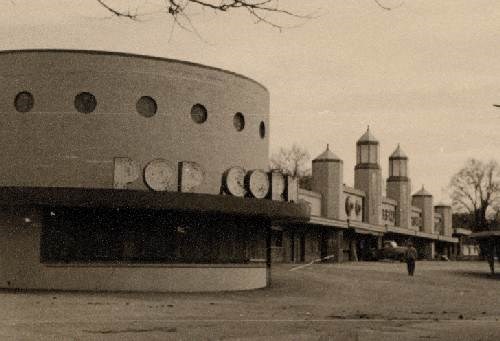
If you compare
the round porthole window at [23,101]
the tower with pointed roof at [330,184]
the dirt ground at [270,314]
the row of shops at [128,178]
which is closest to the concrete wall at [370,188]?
the tower with pointed roof at [330,184]

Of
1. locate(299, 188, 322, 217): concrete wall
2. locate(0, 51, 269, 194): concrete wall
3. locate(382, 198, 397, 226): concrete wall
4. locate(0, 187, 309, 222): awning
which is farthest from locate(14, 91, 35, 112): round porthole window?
locate(382, 198, 397, 226): concrete wall

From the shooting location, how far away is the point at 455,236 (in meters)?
96.4

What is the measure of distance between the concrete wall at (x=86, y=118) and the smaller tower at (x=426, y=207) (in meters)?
55.4

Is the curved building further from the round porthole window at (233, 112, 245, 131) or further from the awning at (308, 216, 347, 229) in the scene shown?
the awning at (308, 216, 347, 229)

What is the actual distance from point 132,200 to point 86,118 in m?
3.45

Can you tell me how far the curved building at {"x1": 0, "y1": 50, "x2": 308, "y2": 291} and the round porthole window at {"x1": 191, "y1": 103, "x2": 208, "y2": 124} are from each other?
0.28 ft

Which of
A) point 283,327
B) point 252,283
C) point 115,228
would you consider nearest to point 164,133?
point 115,228

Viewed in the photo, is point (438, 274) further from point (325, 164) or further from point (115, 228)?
point (115, 228)

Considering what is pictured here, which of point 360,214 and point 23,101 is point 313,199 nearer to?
point 360,214

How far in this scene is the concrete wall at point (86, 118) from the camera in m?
27.6

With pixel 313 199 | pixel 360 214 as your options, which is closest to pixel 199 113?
pixel 313 199

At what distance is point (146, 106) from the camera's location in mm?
28891

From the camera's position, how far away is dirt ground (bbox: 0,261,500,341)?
15594 millimetres

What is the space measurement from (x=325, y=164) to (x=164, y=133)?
1137 inches
